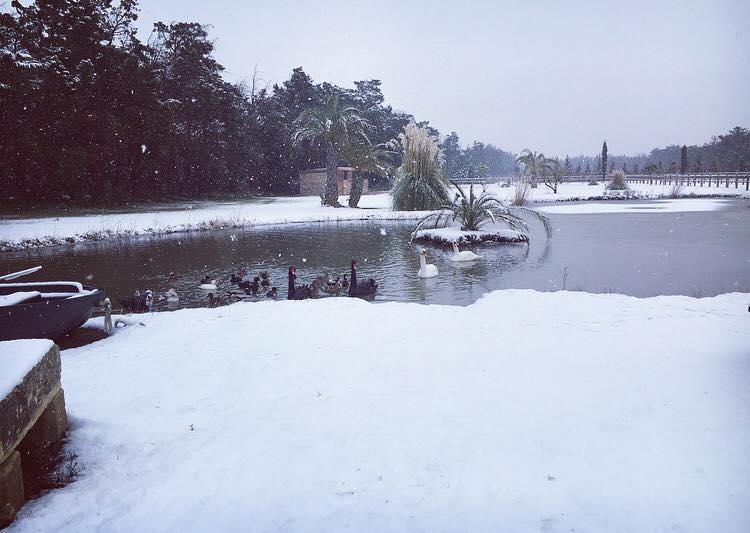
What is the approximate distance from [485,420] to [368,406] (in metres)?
0.96

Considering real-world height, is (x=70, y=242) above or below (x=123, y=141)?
below

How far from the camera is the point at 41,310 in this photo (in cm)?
597

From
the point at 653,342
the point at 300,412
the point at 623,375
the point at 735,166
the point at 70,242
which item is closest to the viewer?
the point at 300,412

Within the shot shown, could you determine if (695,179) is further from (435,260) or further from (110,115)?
(110,115)

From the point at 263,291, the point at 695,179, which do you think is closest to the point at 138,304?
the point at 263,291

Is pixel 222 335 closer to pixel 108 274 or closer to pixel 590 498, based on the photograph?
pixel 590 498

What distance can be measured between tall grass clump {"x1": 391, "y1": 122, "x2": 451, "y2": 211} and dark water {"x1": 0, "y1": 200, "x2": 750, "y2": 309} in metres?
4.23

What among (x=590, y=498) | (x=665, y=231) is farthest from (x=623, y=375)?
(x=665, y=231)

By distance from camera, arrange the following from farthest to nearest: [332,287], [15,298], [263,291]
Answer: [263,291]
[332,287]
[15,298]

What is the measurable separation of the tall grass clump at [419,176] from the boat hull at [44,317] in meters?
18.7

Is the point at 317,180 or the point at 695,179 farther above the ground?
the point at 317,180

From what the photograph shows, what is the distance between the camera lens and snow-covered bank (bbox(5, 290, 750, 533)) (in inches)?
110

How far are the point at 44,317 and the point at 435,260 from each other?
9.63 m

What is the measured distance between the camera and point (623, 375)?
4.57 meters
